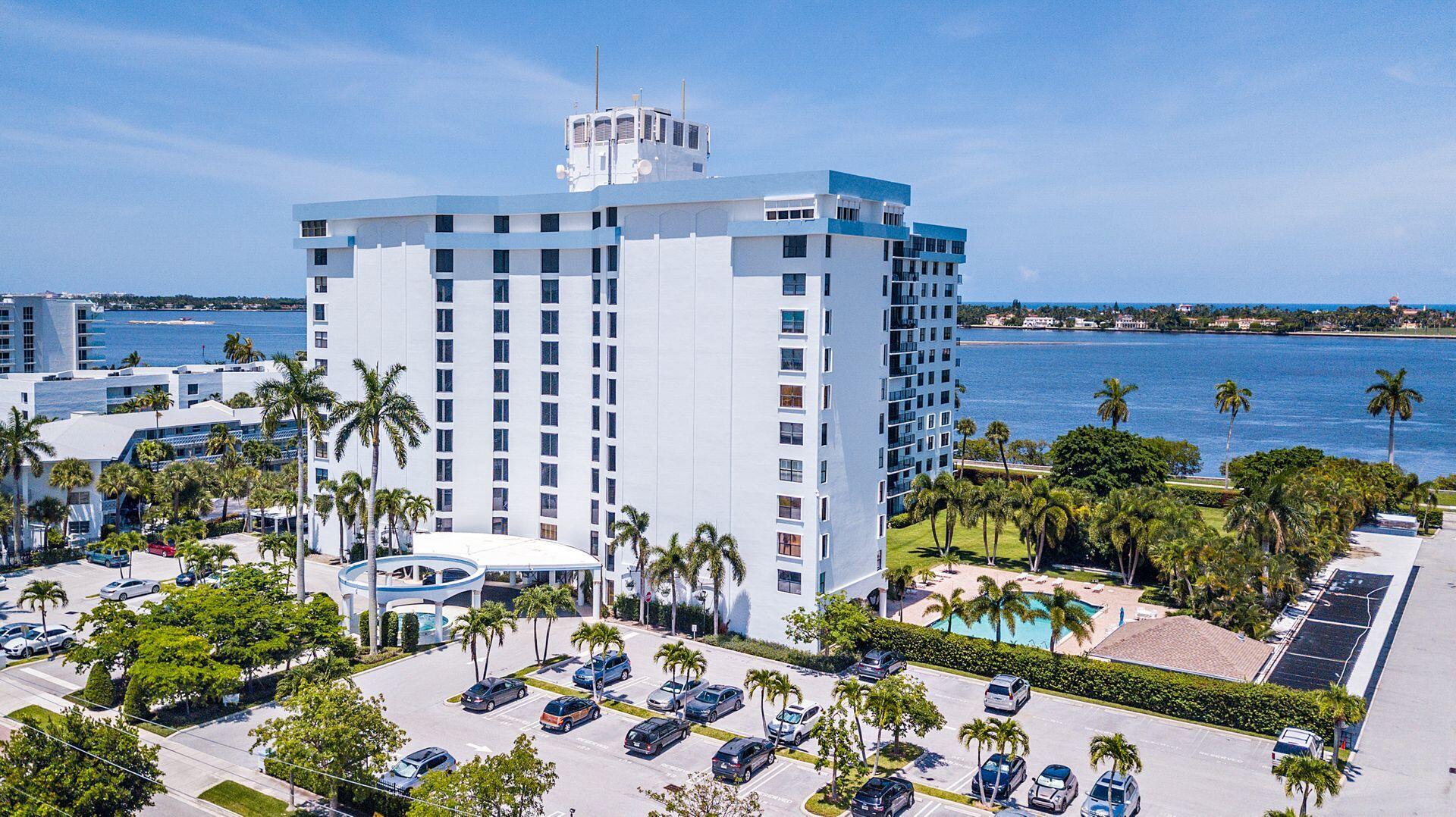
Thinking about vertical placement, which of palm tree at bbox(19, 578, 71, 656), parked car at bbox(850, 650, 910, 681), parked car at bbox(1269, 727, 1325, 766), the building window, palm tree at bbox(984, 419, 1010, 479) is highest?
the building window

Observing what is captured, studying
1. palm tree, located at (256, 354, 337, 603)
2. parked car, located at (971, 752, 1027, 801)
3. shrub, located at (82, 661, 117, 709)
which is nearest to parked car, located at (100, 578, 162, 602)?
palm tree, located at (256, 354, 337, 603)

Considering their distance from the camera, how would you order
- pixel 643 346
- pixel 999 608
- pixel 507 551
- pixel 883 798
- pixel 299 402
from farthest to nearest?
pixel 507 551 → pixel 643 346 → pixel 299 402 → pixel 999 608 → pixel 883 798

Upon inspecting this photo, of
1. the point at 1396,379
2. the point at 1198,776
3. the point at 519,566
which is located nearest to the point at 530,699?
the point at 519,566

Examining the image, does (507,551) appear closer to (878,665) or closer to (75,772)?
(878,665)

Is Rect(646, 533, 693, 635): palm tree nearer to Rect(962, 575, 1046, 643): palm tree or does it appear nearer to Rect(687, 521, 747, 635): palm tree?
Rect(687, 521, 747, 635): palm tree

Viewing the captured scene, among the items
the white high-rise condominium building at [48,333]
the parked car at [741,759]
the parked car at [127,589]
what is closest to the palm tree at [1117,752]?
the parked car at [741,759]

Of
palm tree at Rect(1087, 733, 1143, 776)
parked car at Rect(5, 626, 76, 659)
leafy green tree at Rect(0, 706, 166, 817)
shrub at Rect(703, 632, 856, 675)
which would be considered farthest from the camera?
parked car at Rect(5, 626, 76, 659)

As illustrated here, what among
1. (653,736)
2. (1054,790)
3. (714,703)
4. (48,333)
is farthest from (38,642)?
(48,333)

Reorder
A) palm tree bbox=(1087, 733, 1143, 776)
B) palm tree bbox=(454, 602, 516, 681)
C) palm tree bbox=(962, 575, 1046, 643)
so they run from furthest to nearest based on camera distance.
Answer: palm tree bbox=(962, 575, 1046, 643) < palm tree bbox=(454, 602, 516, 681) < palm tree bbox=(1087, 733, 1143, 776)
